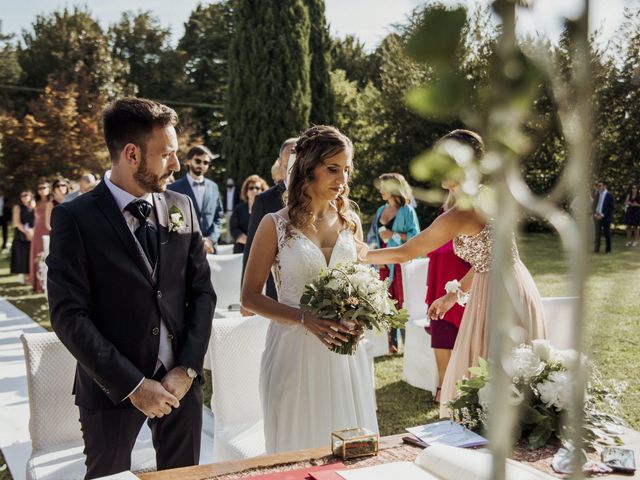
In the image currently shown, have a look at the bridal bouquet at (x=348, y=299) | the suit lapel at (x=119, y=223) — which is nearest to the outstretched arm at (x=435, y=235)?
the bridal bouquet at (x=348, y=299)

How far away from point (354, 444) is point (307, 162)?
1.45m

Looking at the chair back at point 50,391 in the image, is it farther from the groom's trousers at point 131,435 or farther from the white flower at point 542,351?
the white flower at point 542,351

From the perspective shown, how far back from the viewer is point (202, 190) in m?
7.95

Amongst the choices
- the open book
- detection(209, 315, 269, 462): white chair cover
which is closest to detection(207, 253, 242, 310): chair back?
detection(209, 315, 269, 462): white chair cover

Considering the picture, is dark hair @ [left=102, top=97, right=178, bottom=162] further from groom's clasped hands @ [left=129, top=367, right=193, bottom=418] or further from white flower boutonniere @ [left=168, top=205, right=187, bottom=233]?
groom's clasped hands @ [left=129, top=367, right=193, bottom=418]

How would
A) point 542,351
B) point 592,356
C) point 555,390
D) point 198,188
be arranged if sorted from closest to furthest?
point 592,356, point 555,390, point 542,351, point 198,188

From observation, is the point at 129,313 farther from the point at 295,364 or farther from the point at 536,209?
the point at 536,209

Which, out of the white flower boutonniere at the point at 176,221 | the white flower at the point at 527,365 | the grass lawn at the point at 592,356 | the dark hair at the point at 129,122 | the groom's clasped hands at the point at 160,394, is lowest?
the grass lawn at the point at 592,356

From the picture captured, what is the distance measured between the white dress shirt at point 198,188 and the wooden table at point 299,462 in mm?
5831

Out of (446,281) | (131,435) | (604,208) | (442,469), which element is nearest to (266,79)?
(604,208)

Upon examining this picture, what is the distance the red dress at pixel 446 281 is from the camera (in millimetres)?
5035

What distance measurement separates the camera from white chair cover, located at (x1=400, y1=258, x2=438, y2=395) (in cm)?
594

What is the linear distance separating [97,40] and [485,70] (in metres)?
32.2

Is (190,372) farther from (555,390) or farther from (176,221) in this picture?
(555,390)
